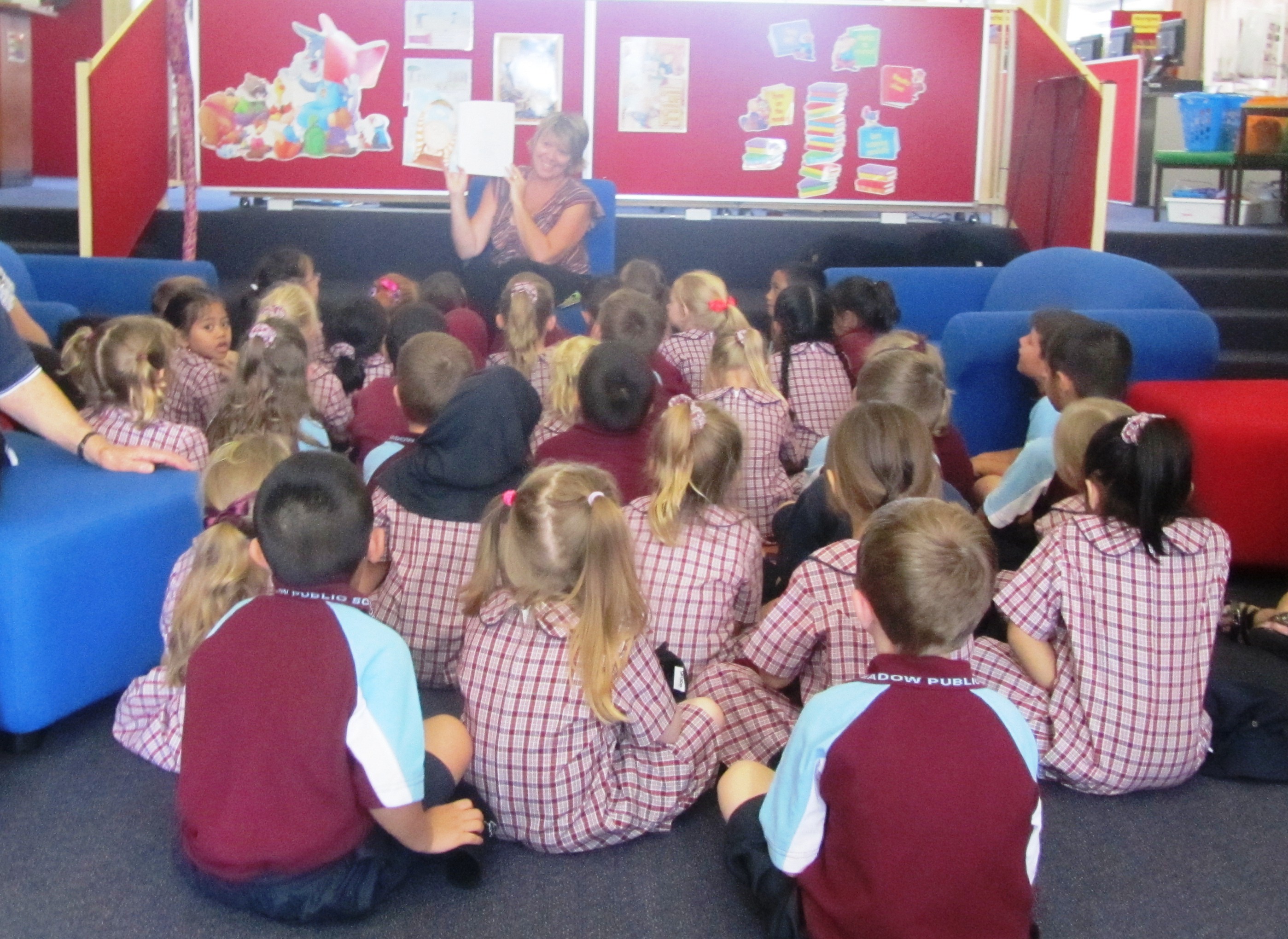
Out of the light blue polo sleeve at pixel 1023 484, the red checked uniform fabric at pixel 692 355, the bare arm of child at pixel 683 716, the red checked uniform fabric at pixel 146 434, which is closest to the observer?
the bare arm of child at pixel 683 716

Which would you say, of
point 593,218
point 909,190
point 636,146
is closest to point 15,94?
point 636,146

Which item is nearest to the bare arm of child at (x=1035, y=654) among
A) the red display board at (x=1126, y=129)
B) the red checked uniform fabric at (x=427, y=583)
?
the red checked uniform fabric at (x=427, y=583)

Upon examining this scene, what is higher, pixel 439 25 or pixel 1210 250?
pixel 439 25

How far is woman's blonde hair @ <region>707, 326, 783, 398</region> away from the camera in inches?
139

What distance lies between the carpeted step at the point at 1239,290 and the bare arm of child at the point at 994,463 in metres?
3.07

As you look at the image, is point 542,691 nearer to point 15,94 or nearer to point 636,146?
point 636,146

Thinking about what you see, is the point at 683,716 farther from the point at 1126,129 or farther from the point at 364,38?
the point at 1126,129

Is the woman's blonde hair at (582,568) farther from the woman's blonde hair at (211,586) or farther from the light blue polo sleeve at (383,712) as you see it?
the woman's blonde hair at (211,586)

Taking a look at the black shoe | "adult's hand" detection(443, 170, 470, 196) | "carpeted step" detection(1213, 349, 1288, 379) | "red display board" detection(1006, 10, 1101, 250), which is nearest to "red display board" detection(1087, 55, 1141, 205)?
"red display board" detection(1006, 10, 1101, 250)

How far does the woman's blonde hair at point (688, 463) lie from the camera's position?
8.34ft

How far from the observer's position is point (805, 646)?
2328 mm

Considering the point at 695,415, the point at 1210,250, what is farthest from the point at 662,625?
the point at 1210,250

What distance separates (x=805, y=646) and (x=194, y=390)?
2.27 meters

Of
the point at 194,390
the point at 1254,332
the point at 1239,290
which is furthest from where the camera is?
the point at 1239,290
